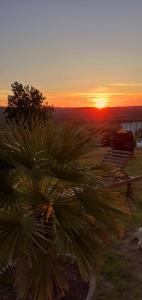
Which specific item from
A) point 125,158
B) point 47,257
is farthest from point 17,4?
point 47,257

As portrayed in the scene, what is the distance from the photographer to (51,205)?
262 centimetres

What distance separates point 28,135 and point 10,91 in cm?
1088

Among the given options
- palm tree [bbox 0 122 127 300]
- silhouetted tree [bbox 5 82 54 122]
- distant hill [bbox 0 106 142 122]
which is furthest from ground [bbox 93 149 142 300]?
silhouetted tree [bbox 5 82 54 122]

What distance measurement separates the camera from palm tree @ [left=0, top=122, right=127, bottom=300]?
2477mm

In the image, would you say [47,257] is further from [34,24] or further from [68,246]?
[34,24]

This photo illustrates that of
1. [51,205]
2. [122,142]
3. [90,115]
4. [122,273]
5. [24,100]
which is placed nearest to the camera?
[51,205]

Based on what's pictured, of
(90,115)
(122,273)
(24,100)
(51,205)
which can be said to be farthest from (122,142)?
(90,115)

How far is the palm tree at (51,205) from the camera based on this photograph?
2477mm

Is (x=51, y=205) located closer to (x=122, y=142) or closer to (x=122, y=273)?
(x=122, y=273)

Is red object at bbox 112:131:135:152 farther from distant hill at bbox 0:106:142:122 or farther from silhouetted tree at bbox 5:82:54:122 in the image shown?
silhouetted tree at bbox 5:82:54:122

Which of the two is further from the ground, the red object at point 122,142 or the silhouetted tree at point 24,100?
the silhouetted tree at point 24,100

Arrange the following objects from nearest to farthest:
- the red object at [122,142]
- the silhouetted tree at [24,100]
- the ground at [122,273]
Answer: the ground at [122,273] → the red object at [122,142] → the silhouetted tree at [24,100]

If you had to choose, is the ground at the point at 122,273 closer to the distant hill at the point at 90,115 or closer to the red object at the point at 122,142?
the distant hill at the point at 90,115

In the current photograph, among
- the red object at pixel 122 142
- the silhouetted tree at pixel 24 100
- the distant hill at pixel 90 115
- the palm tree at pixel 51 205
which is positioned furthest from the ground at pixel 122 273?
the silhouetted tree at pixel 24 100
